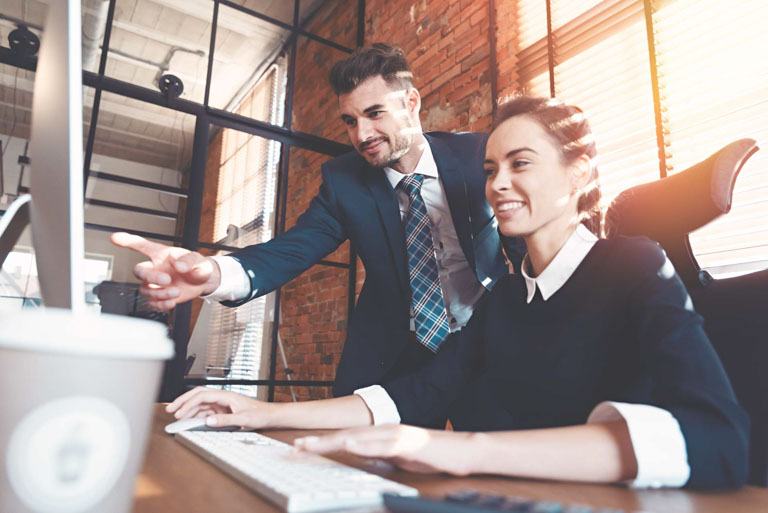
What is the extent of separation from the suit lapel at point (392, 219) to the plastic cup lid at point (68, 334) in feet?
4.23

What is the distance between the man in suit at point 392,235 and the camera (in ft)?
4.88

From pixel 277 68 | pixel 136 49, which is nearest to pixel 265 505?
pixel 277 68

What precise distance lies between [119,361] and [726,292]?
880 mm

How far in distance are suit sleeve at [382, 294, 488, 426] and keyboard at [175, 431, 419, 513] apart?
1.13 ft

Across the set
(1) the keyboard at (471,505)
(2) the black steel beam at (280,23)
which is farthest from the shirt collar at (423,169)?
(2) the black steel beam at (280,23)

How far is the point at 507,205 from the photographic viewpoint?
106cm

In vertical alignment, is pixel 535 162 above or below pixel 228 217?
below

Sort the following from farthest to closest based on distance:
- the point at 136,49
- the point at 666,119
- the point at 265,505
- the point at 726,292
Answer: the point at 136,49 < the point at 666,119 < the point at 726,292 < the point at 265,505

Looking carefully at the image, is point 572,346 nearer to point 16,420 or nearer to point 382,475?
point 382,475

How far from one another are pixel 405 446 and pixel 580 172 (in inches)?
31.5

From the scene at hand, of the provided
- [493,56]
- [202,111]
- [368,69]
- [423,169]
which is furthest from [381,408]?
[202,111]

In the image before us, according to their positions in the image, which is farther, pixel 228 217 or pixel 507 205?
pixel 228 217

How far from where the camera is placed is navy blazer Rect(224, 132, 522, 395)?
1.50m

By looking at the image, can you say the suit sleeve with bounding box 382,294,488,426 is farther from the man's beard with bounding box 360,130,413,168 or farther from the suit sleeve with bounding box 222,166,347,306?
the man's beard with bounding box 360,130,413,168
